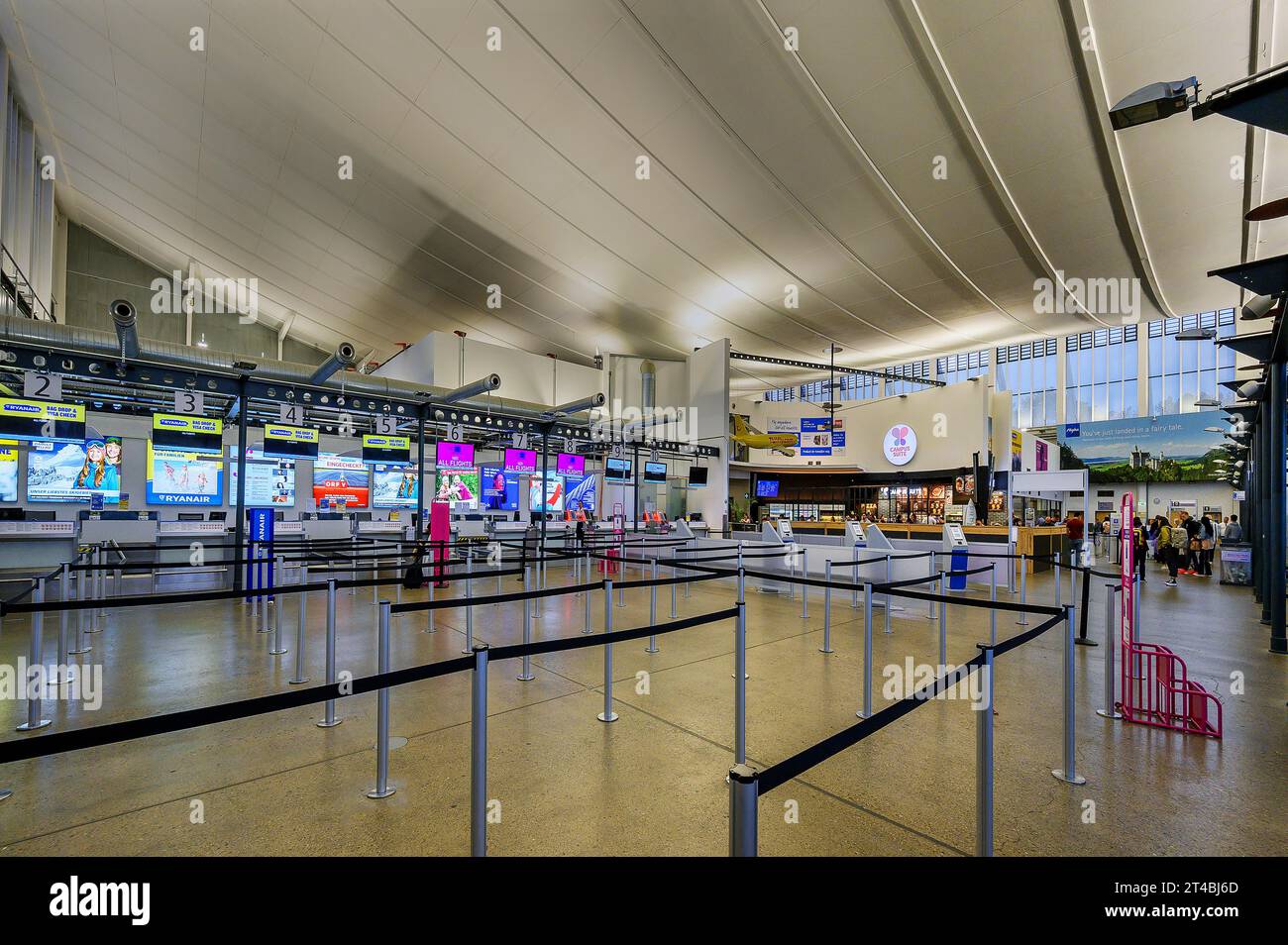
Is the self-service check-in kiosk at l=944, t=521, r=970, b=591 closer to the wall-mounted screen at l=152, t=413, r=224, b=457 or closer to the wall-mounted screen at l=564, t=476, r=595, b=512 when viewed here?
the wall-mounted screen at l=564, t=476, r=595, b=512

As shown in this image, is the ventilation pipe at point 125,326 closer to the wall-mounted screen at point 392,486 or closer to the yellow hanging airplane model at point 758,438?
the wall-mounted screen at point 392,486

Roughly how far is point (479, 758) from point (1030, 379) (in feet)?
115

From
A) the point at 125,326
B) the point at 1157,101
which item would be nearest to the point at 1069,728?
the point at 1157,101

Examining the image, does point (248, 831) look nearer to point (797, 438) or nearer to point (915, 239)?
point (915, 239)

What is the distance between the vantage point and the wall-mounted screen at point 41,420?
689 centimetres

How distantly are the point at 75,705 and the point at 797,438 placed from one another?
73.3ft

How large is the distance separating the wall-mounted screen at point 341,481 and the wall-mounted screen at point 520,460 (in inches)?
153

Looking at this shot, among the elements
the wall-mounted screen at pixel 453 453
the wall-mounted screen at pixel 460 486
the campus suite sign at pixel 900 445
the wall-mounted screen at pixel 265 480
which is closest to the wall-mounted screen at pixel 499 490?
the wall-mounted screen at pixel 460 486

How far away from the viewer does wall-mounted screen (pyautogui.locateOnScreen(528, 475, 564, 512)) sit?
16906mm

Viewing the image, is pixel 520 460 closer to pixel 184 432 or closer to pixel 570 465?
pixel 570 465

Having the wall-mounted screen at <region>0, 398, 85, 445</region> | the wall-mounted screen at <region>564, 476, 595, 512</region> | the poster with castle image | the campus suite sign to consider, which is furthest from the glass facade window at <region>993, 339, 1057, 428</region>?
the wall-mounted screen at <region>0, 398, 85, 445</region>

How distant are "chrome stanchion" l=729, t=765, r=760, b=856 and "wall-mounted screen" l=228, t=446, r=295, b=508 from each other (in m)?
14.5

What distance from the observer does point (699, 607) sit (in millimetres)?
8602
